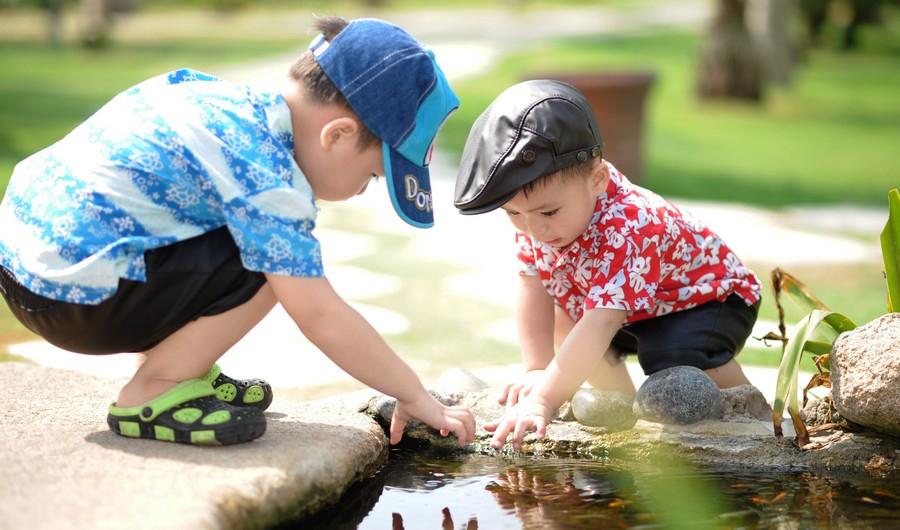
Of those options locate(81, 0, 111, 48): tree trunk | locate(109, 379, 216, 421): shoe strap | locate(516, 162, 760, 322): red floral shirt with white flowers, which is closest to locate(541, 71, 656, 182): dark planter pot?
locate(516, 162, 760, 322): red floral shirt with white flowers

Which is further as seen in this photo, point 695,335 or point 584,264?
point 695,335

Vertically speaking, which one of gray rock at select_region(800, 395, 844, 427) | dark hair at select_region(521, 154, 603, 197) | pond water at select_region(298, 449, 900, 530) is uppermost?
dark hair at select_region(521, 154, 603, 197)

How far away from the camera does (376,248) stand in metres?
5.59

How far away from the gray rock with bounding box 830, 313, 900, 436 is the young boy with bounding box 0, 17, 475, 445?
2.76 ft

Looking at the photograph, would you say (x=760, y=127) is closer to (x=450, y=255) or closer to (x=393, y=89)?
(x=450, y=255)

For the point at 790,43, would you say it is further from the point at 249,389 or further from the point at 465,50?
the point at 249,389

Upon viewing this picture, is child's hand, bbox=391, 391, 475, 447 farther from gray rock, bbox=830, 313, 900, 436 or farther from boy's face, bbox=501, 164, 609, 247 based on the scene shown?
gray rock, bbox=830, 313, 900, 436

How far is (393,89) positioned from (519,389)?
0.89 metres

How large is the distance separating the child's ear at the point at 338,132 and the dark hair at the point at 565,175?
46cm

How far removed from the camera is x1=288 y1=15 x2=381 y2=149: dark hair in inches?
90.0

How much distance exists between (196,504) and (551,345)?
4.35 ft

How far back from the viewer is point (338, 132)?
2285 millimetres

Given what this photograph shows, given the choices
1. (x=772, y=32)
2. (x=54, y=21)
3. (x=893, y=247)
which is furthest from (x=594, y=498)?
(x=54, y=21)

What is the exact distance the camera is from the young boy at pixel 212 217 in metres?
2.16
